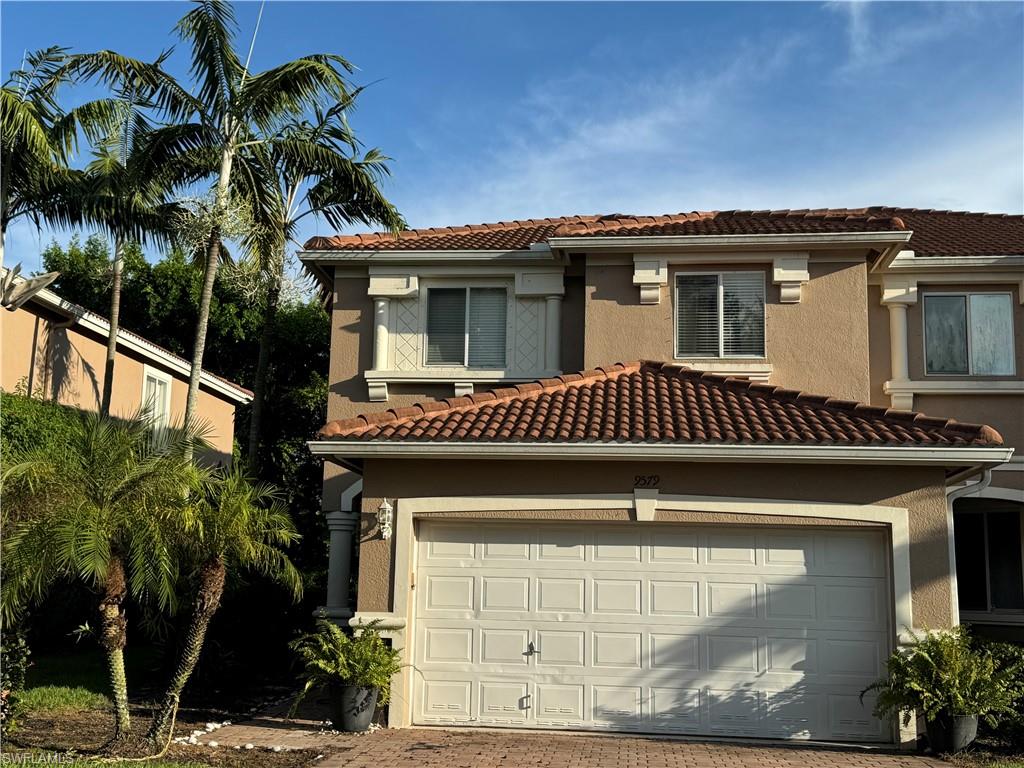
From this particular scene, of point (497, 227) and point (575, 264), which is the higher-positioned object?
point (497, 227)

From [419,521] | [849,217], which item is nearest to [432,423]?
[419,521]

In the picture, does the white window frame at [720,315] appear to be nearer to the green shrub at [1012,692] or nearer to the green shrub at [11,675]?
the green shrub at [1012,692]

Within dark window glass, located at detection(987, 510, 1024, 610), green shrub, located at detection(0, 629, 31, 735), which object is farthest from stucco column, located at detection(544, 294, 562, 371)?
green shrub, located at detection(0, 629, 31, 735)

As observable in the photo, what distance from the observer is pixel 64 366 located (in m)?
21.2

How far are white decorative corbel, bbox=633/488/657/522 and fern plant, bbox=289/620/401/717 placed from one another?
336 centimetres

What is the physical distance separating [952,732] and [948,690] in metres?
0.45

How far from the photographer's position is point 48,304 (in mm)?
19984

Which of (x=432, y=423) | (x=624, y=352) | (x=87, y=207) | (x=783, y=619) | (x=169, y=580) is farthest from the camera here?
(x=87, y=207)

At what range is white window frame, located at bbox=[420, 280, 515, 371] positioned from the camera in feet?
52.7

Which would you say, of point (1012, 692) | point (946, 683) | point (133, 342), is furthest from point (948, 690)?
point (133, 342)

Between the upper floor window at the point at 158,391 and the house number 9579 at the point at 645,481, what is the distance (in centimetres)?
1504

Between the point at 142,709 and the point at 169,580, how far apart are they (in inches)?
128

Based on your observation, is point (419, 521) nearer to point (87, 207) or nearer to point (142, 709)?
point (142, 709)

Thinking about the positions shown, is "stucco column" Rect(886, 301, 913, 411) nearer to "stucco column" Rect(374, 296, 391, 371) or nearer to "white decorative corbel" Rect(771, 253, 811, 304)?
"white decorative corbel" Rect(771, 253, 811, 304)
